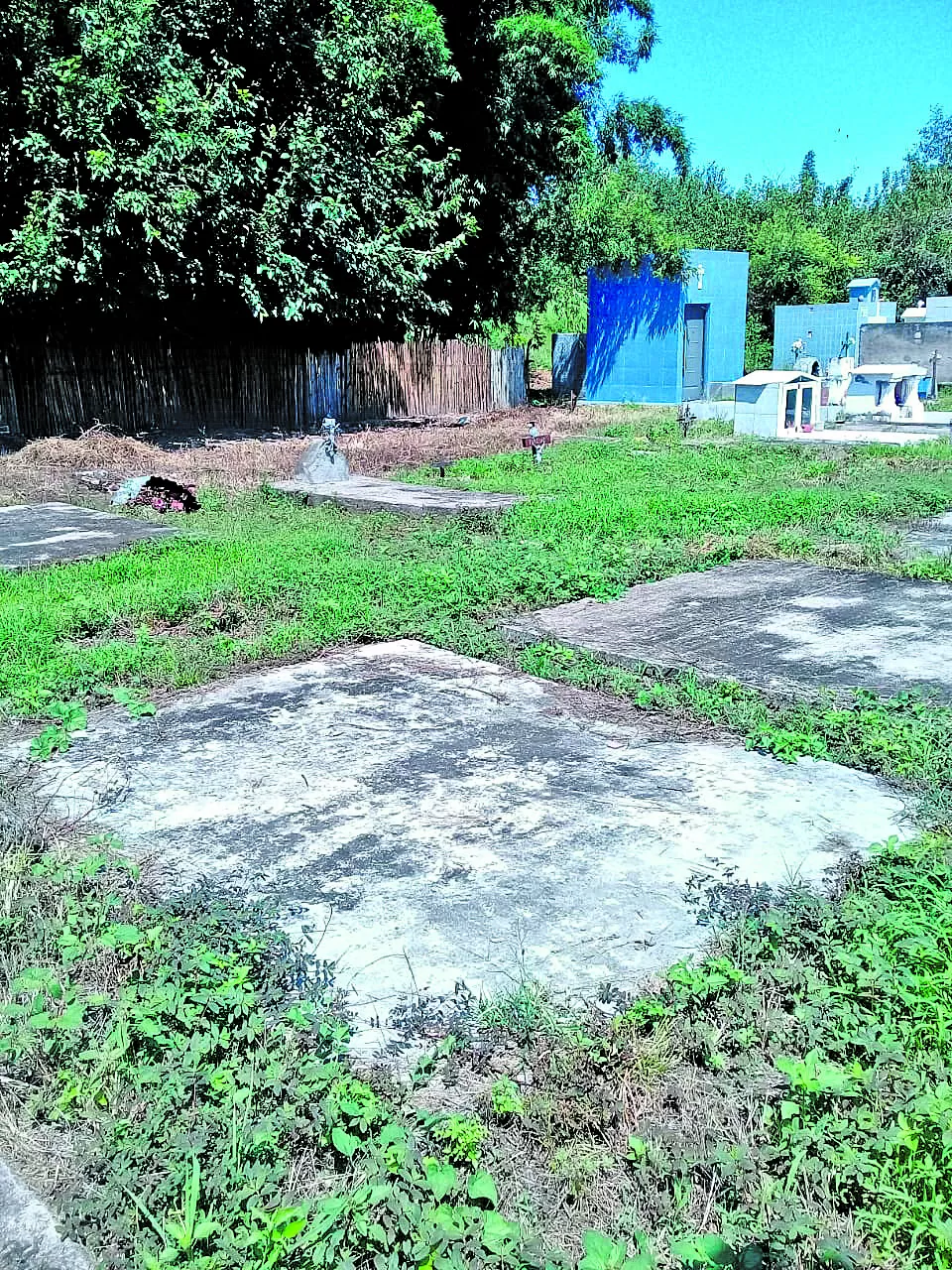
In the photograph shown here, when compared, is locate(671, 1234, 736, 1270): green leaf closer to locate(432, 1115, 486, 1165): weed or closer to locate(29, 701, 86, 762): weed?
locate(432, 1115, 486, 1165): weed

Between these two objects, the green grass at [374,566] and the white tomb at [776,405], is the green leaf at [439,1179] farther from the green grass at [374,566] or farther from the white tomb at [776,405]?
the white tomb at [776,405]

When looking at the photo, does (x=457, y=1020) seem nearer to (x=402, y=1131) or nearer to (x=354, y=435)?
(x=402, y=1131)

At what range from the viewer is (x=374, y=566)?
710 cm

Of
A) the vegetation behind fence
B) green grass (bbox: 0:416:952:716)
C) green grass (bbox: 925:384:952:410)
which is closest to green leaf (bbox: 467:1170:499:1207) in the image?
green grass (bbox: 0:416:952:716)

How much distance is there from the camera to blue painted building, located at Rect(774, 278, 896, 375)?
23797mm

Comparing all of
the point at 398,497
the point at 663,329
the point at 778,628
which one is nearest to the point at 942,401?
the point at 663,329

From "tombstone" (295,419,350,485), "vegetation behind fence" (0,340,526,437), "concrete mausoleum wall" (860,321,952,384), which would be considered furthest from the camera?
"concrete mausoleum wall" (860,321,952,384)

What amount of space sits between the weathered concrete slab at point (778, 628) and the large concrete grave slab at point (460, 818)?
0.72 metres

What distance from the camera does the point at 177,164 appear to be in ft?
41.6

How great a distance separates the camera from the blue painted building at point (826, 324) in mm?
23797

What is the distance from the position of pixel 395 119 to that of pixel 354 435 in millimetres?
4455

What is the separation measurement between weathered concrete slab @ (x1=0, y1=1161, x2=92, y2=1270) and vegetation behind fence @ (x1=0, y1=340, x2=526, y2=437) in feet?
44.5

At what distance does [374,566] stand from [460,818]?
12.3 ft

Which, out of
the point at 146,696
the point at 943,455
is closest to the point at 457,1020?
the point at 146,696
